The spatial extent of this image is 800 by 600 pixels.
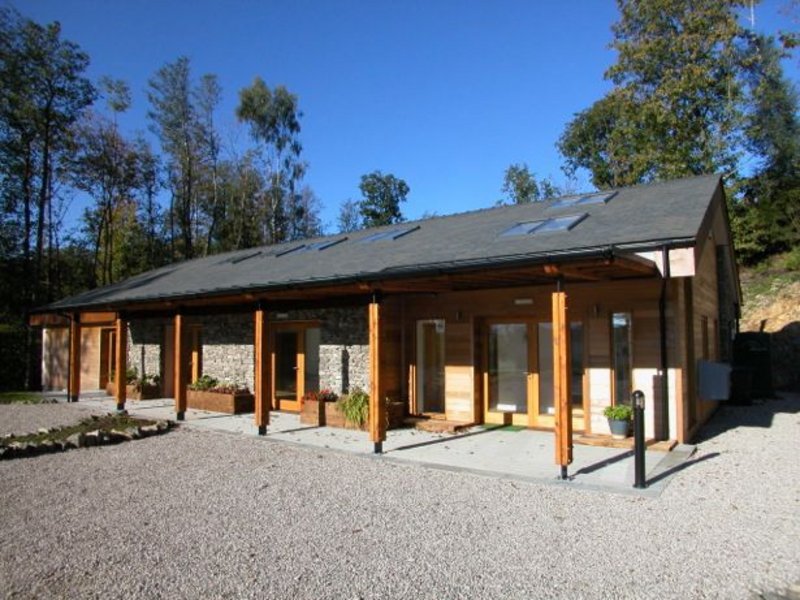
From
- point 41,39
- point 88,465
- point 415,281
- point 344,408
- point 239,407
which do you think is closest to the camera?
point 88,465

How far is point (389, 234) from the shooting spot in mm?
13664

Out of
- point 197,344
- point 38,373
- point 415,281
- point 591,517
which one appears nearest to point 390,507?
point 591,517

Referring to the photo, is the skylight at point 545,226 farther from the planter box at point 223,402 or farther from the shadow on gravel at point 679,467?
the planter box at point 223,402

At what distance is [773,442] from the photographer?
29.1 ft

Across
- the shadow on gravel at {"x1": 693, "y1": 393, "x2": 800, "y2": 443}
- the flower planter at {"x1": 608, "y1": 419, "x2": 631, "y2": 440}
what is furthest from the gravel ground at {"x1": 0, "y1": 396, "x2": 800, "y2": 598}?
the shadow on gravel at {"x1": 693, "y1": 393, "x2": 800, "y2": 443}

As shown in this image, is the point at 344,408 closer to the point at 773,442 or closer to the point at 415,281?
the point at 415,281

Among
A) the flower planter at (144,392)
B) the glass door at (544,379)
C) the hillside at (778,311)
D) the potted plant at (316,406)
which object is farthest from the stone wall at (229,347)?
the hillside at (778,311)

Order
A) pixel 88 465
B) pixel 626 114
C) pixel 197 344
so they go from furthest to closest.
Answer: pixel 626 114 < pixel 197 344 < pixel 88 465

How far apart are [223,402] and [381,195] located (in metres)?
37.4

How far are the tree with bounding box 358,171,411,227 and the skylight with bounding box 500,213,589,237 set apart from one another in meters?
38.7

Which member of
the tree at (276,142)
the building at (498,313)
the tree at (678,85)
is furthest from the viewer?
the tree at (276,142)

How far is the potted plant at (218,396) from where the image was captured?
13.0 metres

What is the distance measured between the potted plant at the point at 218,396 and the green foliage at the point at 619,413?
783 centimetres

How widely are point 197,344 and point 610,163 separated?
23.2m
